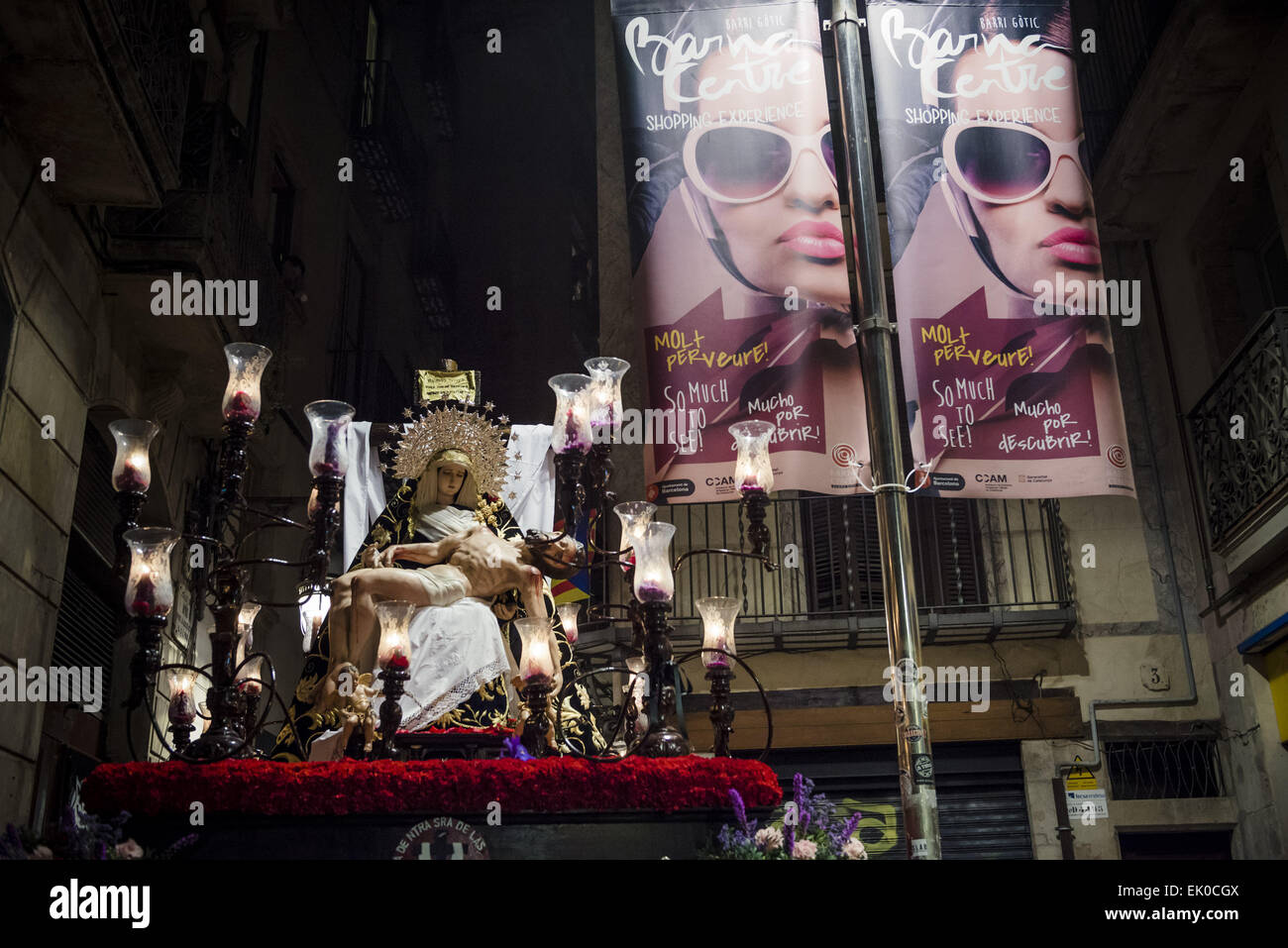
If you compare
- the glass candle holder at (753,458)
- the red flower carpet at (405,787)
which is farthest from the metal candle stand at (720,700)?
the glass candle holder at (753,458)

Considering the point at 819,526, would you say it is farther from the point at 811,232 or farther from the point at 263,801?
the point at 263,801

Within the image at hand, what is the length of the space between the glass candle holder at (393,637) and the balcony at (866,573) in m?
6.01

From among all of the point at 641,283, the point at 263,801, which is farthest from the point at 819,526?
the point at 263,801

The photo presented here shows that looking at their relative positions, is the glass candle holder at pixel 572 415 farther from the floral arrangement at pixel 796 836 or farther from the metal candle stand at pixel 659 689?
the floral arrangement at pixel 796 836

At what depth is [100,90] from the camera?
24.3 ft

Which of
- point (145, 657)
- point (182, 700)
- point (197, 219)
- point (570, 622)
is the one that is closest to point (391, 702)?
point (145, 657)

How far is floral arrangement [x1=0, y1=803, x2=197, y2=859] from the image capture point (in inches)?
178

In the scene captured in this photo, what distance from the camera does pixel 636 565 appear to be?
5.73 metres

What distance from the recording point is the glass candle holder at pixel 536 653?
5.77 meters

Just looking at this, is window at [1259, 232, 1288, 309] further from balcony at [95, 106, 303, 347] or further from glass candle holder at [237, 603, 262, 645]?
glass candle holder at [237, 603, 262, 645]

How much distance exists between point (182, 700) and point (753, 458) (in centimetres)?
318

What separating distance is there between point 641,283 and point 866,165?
7.20 feet

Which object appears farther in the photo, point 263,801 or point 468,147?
point 468,147

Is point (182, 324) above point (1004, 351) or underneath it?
above
